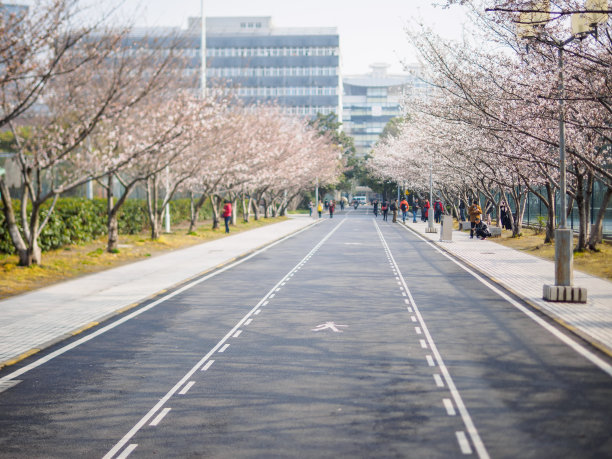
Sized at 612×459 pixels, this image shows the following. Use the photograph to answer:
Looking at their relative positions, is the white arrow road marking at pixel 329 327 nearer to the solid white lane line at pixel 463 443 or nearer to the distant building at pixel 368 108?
the solid white lane line at pixel 463 443

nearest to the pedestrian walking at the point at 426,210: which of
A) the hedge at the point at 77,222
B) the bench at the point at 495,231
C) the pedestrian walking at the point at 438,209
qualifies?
the pedestrian walking at the point at 438,209

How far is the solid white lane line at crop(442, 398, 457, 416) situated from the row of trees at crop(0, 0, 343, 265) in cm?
1073

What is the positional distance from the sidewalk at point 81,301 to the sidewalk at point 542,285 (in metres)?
8.15

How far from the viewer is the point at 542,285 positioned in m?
17.0

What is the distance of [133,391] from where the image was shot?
8.25m

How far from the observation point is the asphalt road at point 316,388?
21.1ft

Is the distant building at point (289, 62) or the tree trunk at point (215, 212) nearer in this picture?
the tree trunk at point (215, 212)

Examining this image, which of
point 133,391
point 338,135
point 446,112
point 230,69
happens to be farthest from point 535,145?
point 230,69

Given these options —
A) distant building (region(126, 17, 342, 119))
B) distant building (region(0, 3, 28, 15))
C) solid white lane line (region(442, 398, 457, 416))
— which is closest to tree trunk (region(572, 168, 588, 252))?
distant building (region(0, 3, 28, 15))

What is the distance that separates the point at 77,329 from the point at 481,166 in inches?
1080

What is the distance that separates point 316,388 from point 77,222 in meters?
22.1

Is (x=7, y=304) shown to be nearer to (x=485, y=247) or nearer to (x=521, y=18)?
(x=521, y=18)

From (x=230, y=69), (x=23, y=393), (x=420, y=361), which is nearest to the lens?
(x=23, y=393)

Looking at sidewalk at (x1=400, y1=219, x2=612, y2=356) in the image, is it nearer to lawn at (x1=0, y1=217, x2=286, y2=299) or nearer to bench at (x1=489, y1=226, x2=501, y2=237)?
bench at (x1=489, y1=226, x2=501, y2=237)
